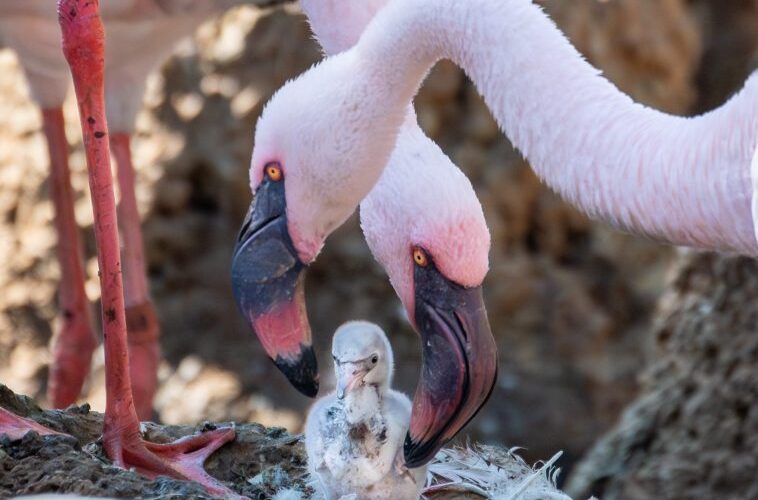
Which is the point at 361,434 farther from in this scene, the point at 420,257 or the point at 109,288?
the point at 109,288

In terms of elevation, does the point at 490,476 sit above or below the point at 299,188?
below

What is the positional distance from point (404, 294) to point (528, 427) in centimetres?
301

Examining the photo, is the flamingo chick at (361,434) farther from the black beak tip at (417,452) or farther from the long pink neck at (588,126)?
the long pink neck at (588,126)

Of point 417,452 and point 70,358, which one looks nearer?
point 417,452

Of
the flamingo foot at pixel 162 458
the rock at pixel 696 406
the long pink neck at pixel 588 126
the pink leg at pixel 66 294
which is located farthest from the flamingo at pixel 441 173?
the pink leg at pixel 66 294

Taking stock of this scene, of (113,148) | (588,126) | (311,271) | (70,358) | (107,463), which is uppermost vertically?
(311,271)

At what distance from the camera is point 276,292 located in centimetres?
279

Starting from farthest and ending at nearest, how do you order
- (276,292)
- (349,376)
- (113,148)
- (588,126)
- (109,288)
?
1. (113,148)
2. (109,288)
3. (276,292)
4. (349,376)
5. (588,126)

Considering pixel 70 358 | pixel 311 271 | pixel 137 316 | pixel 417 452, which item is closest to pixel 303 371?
pixel 417 452

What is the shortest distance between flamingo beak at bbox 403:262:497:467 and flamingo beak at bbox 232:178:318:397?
0.74ft

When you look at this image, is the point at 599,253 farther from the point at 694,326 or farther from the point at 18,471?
the point at 18,471

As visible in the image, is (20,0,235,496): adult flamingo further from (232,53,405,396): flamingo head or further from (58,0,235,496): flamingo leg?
(232,53,405,396): flamingo head

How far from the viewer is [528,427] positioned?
573 cm

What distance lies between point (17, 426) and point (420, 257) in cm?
83
